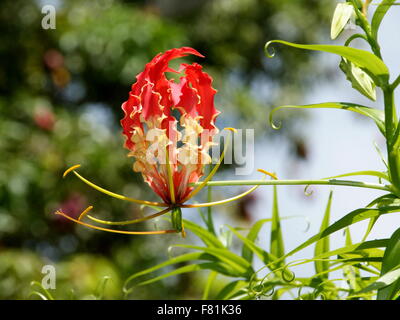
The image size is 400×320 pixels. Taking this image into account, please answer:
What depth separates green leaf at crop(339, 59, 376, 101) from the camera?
2.42ft

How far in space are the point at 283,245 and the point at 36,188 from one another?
283 cm

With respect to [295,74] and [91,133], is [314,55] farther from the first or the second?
[91,133]

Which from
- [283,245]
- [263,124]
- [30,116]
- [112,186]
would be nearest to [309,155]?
[263,124]

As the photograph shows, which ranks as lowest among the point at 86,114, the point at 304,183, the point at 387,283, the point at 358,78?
the point at 387,283

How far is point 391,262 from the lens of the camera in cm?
69

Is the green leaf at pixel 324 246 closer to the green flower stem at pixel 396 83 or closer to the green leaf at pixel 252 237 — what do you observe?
the green leaf at pixel 252 237

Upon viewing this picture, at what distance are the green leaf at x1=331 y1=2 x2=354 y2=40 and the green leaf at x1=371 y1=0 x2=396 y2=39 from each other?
1.0 inches

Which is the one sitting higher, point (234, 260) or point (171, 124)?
point (171, 124)

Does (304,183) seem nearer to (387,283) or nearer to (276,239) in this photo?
(387,283)

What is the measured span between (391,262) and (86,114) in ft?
11.9

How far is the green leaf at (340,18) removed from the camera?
722 mm

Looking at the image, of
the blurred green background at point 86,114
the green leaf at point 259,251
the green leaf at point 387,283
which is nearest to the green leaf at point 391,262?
the green leaf at point 387,283

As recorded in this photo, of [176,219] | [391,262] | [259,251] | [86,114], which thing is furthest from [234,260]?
[86,114]

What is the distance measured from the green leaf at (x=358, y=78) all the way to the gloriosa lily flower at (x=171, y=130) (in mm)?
149
